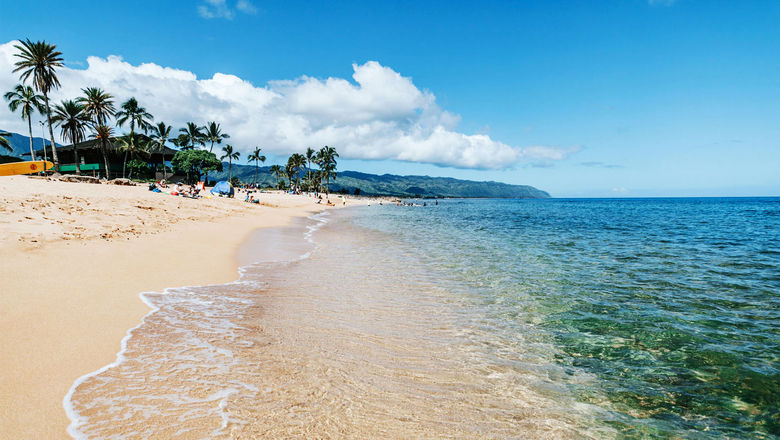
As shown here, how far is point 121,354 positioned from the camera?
16.4 feet

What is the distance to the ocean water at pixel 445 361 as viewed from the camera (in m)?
3.89

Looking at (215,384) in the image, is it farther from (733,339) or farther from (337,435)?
(733,339)

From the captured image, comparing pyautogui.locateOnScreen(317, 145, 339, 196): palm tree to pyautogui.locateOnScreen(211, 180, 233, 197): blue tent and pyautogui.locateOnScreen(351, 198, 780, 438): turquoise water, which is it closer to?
pyautogui.locateOnScreen(211, 180, 233, 197): blue tent

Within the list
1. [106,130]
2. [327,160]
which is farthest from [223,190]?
A: [327,160]

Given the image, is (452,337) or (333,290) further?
(333,290)

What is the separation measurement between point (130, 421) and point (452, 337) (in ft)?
16.5

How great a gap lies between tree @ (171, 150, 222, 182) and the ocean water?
6686 centimetres

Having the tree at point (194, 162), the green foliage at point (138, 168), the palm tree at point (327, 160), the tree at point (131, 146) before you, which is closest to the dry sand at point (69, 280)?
the tree at point (131, 146)

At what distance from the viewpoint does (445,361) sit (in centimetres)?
561

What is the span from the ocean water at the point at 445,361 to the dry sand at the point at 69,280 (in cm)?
37

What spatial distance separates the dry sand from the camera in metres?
3.90

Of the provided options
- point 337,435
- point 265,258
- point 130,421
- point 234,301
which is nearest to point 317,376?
point 337,435

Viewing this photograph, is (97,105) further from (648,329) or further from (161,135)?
(648,329)

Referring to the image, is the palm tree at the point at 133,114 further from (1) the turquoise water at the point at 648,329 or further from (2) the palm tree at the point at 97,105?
(1) the turquoise water at the point at 648,329
